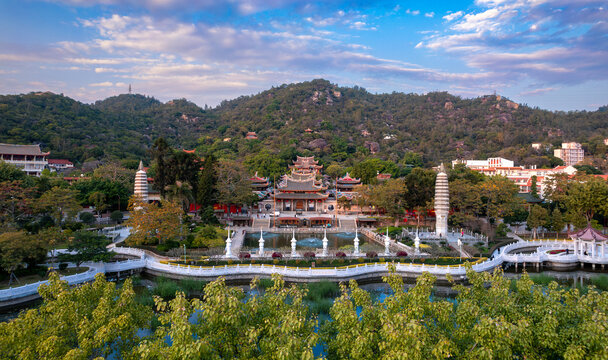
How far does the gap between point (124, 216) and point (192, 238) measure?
14.2 metres

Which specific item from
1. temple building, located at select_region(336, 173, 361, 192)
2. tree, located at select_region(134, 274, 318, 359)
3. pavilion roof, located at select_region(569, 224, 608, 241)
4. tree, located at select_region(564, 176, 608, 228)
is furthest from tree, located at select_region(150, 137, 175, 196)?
tree, located at select_region(564, 176, 608, 228)

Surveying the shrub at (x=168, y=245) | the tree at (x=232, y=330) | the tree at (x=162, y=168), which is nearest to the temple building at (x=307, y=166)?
the tree at (x=162, y=168)

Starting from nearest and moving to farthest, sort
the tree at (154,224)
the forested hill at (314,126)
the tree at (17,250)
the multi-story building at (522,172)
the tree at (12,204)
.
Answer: the tree at (17,250) < the tree at (12,204) < the tree at (154,224) < the multi-story building at (522,172) < the forested hill at (314,126)

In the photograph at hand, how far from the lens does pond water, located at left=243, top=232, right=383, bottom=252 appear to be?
101 feet

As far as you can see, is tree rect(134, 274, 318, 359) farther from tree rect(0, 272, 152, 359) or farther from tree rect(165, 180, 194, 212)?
tree rect(165, 180, 194, 212)

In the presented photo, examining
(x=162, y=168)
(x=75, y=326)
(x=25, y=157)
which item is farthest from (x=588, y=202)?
(x=25, y=157)

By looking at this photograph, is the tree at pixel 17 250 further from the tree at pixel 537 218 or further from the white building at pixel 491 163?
the white building at pixel 491 163

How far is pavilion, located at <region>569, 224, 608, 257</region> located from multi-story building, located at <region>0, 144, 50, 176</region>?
61708 millimetres

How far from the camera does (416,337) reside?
816 cm

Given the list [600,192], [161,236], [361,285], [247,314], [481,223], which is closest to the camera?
[247,314]

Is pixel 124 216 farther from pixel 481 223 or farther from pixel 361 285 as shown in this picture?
pixel 481 223

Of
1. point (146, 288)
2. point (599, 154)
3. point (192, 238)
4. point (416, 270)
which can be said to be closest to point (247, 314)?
point (146, 288)

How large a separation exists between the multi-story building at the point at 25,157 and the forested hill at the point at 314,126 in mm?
10603

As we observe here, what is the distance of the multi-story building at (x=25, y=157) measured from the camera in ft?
156
